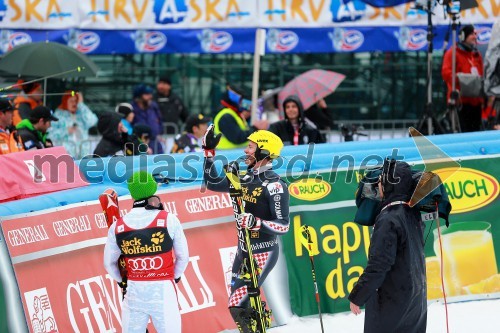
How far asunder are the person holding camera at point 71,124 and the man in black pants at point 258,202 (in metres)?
4.52

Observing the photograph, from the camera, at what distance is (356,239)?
11375 millimetres

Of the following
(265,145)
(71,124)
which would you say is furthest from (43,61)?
(265,145)

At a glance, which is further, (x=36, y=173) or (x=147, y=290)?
(x=36, y=173)

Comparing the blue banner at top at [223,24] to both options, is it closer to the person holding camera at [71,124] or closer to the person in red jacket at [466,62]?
the person in red jacket at [466,62]

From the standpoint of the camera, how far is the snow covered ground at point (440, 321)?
34.7 feet

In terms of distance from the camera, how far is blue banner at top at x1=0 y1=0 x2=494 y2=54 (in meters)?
15.0

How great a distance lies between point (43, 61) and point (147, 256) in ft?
19.0

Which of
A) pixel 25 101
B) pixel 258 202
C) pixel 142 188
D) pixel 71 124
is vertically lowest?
pixel 71 124

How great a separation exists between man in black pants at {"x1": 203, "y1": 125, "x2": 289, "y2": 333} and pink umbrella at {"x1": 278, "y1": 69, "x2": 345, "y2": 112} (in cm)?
543

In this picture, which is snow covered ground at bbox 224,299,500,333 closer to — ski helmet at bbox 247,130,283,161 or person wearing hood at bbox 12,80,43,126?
ski helmet at bbox 247,130,283,161

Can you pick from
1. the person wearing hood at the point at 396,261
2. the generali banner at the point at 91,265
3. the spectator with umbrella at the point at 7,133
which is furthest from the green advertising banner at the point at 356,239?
the person wearing hood at the point at 396,261

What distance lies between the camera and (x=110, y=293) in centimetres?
938

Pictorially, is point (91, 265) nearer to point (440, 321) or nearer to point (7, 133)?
point (7, 133)

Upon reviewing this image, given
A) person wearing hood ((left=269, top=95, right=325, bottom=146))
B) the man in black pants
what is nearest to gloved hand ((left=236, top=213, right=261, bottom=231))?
the man in black pants
